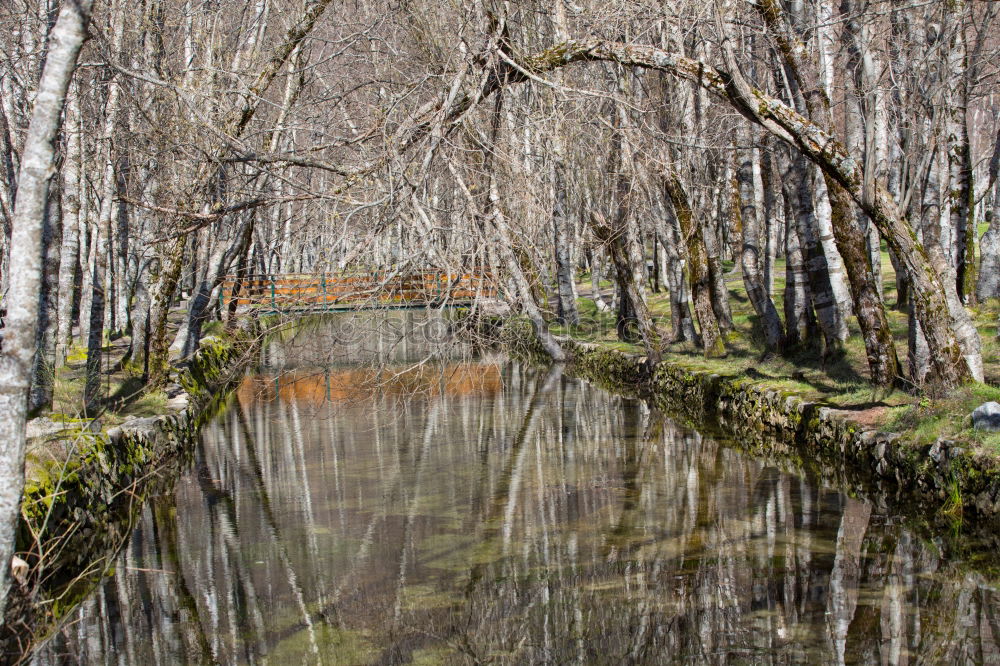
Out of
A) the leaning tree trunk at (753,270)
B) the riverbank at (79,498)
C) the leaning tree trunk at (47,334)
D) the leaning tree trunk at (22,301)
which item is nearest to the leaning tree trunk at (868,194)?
the riverbank at (79,498)

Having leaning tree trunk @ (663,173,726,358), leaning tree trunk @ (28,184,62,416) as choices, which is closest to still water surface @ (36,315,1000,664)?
leaning tree trunk @ (28,184,62,416)

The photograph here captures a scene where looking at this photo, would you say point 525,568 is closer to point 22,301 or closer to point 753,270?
point 22,301

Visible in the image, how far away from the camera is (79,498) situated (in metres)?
9.80

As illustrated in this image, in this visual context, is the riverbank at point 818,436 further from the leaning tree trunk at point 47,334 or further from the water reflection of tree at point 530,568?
the leaning tree trunk at point 47,334

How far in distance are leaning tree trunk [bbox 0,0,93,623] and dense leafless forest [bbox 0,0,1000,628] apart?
1cm

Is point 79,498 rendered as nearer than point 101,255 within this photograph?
Yes

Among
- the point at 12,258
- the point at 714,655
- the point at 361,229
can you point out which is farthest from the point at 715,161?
the point at 12,258

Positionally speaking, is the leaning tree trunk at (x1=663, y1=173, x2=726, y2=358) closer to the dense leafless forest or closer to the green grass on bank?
the dense leafless forest

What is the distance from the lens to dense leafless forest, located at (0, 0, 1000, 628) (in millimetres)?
10539

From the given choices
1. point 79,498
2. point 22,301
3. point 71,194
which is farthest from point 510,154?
point 22,301

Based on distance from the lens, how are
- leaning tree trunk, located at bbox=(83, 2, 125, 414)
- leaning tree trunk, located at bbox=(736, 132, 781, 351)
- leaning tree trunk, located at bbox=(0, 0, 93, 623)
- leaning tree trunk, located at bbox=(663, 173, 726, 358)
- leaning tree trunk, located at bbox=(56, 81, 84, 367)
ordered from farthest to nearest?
leaning tree trunk, located at bbox=(663, 173, 726, 358), leaning tree trunk, located at bbox=(736, 132, 781, 351), leaning tree trunk, located at bbox=(83, 2, 125, 414), leaning tree trunk, located at bbox=(56, 81, 84, 367), leaning tree trunk, located at bbox=(0, 0, 93, 623)

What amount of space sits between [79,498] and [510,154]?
21.0 feet

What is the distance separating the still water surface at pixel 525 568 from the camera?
6910 mm

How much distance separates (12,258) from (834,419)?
369 inches
